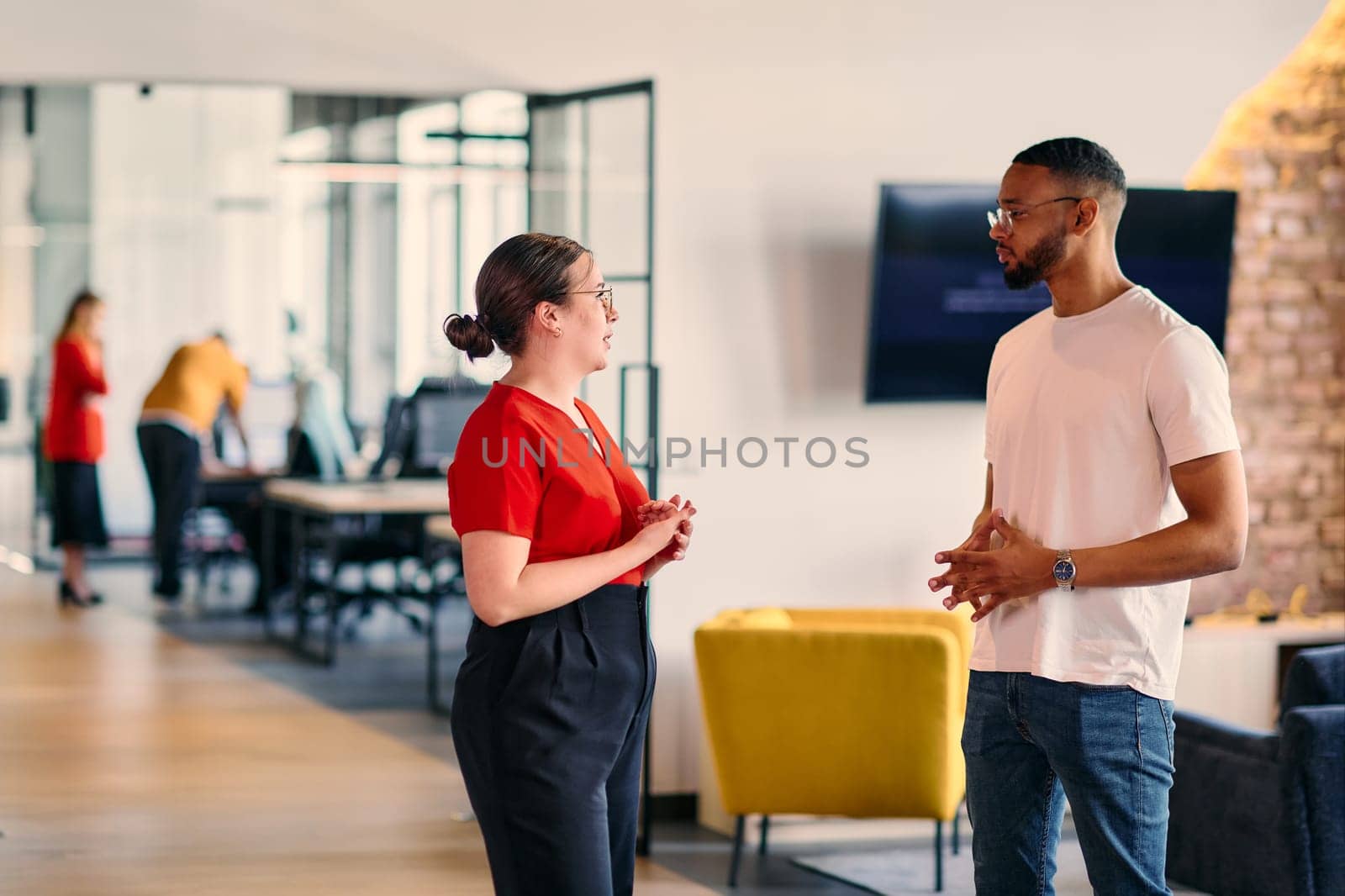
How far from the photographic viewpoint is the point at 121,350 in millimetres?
12844

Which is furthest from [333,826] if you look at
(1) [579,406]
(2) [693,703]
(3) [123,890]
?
(1) [579,406]

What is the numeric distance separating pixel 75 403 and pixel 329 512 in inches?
106

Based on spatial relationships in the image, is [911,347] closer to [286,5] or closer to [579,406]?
[286,5]

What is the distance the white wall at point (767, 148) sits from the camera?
5156 millimetres

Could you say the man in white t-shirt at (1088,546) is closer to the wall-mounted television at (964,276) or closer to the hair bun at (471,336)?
the hair bun at (471,336)

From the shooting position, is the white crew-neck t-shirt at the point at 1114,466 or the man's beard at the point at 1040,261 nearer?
the white crew-neck t-shirt at the point at 1114,466

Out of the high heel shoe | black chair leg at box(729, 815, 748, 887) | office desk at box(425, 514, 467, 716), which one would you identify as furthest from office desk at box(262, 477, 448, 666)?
black chair leg at box(729, 815, 748, 887)

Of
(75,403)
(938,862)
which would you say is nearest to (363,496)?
(75,403)

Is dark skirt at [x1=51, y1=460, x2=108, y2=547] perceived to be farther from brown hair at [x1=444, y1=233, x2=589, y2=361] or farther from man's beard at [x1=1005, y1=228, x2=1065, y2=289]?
man's beard at [x1=1005, y1=228, x2=1065, y2=289]

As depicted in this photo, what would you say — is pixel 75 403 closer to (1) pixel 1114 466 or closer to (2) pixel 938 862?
(2) pixel 938 862

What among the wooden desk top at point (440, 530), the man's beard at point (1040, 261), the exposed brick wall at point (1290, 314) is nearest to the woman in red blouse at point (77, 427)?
the wooden desk top at point (440, 530)

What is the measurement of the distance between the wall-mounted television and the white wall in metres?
0.13

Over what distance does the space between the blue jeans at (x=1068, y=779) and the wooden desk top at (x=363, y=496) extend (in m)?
4.67

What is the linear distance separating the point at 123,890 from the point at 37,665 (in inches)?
149
